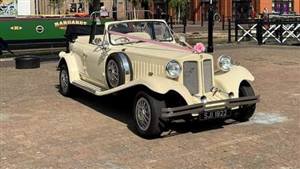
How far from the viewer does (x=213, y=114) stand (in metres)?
7.44

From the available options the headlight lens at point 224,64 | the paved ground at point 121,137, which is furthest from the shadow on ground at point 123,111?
the headlight lens at point 224,64

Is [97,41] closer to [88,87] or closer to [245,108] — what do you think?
[88,87]

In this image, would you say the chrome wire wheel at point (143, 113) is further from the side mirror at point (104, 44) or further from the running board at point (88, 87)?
the side mirror at point (104, 44)

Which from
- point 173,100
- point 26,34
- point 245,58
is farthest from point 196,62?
point 26,34

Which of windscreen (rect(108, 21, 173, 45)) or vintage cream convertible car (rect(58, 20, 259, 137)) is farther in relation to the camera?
windscreen (rect(108, 21, 173, 45))

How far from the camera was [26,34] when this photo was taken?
20.1 metres

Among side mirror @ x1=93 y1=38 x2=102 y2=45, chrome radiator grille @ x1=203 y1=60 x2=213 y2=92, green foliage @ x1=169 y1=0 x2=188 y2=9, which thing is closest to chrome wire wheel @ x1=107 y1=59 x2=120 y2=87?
side mirror @ x1=93 y1=38 x2=102 y2=45

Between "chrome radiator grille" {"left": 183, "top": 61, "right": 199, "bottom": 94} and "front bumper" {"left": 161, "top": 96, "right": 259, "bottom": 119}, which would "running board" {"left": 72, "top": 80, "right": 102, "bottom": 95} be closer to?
"chrome radiator grille" {"left": 183, "top": 61, "right": 199, "bottom": 94}

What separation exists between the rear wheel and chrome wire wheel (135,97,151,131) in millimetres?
1521

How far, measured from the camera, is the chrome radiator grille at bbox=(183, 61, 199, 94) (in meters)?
7.59

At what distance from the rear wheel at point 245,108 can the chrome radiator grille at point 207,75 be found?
60 cm

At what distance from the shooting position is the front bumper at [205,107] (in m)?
7.00

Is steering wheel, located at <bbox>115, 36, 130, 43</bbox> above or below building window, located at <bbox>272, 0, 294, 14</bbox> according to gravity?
below

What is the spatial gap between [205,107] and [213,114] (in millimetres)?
208
